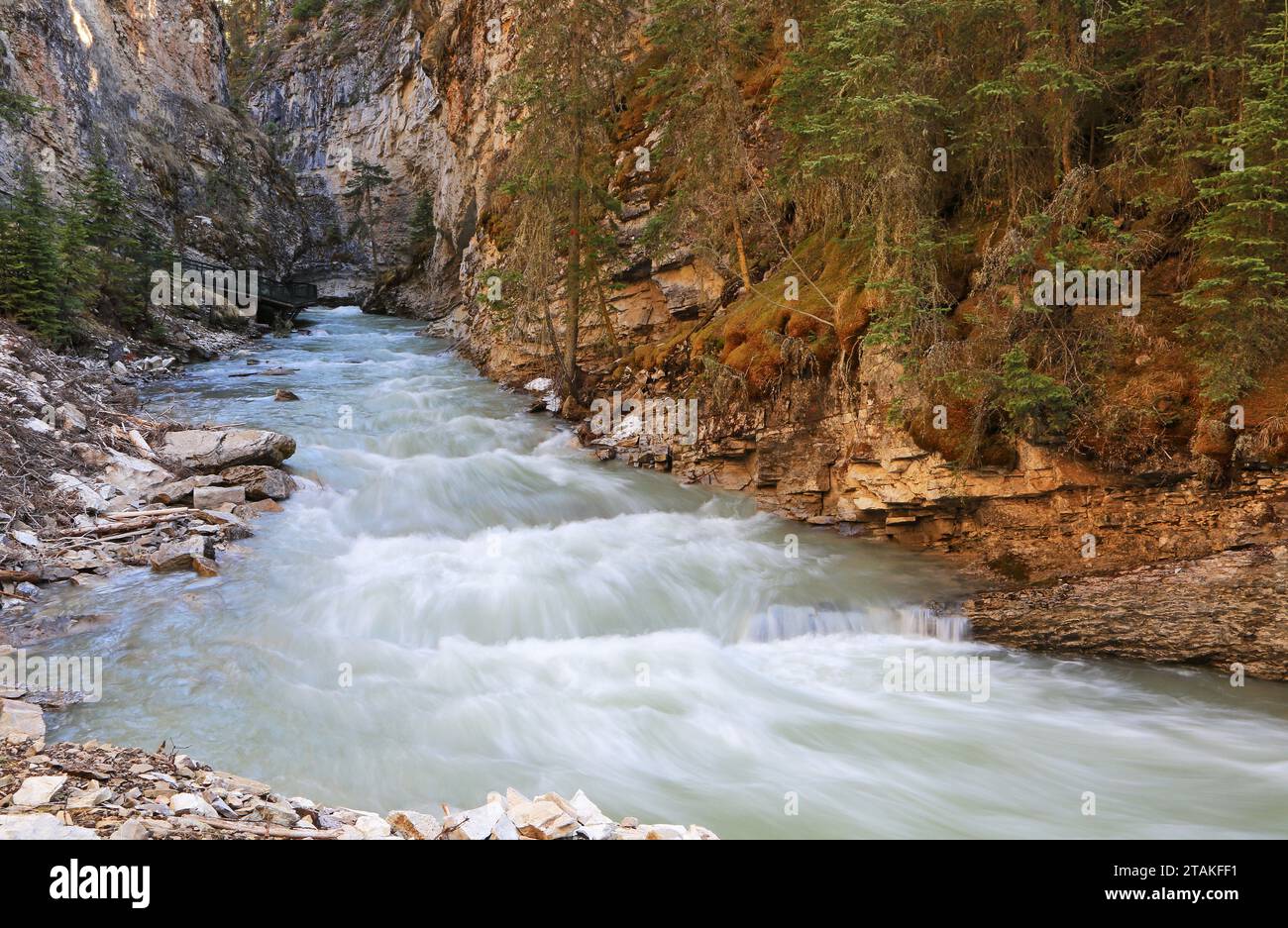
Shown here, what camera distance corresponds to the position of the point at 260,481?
11.2 m

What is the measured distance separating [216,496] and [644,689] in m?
7.12

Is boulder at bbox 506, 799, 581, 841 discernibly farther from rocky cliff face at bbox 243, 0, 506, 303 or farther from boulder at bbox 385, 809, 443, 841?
rocky cliff face at bbox 243, 0, 506, 303

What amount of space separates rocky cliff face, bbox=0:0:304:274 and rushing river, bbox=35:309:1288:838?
18944 mm

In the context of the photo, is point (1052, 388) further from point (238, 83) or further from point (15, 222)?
point (238, 83)

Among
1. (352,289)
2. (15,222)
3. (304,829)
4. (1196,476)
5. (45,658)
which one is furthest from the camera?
(352,289)

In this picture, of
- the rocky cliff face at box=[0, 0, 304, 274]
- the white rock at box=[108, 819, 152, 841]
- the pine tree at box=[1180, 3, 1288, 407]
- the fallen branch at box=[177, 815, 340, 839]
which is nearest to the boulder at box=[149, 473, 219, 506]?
the fallen branch at box=[177, 815, 340, 839]

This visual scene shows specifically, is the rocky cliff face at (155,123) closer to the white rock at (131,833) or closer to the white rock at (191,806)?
the white rock at (191,806)

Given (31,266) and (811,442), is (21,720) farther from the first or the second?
(31,266)

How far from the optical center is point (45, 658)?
6.41 m

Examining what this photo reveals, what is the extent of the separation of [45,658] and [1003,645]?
964 centimetres

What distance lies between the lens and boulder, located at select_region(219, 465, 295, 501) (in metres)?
11.1

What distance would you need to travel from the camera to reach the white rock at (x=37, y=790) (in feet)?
12.2

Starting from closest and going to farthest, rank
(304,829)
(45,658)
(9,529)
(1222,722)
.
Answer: (304,829), (45,658), (1222,722), (9,529)
